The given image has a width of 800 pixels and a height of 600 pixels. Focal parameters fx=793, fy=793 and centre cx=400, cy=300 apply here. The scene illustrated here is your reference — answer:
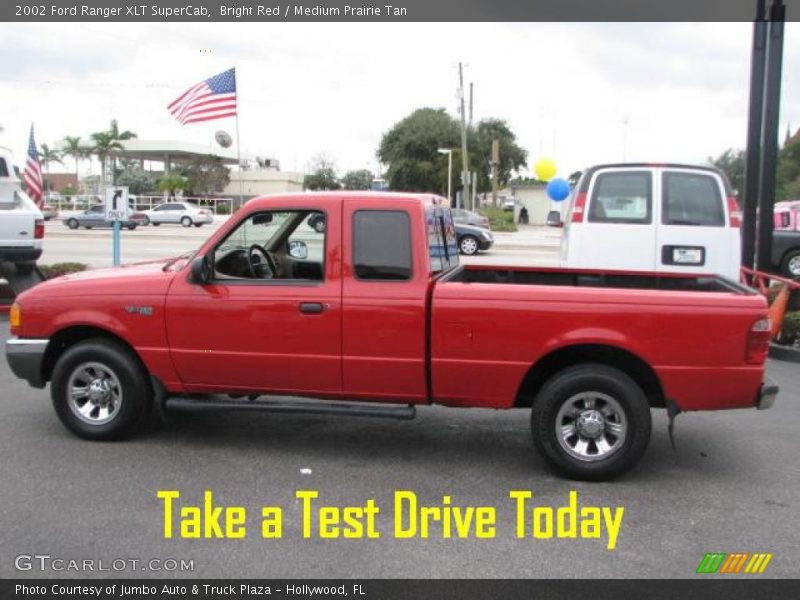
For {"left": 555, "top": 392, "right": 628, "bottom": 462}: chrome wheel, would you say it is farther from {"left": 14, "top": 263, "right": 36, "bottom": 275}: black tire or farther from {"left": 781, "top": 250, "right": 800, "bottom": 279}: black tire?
{"left": 781, "top": 250, "right": 800, "bottom": 279}: black tire

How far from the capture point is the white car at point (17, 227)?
11.8 metres

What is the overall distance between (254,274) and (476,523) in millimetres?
2262

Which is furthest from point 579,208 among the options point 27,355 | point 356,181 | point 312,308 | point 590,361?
point 356,181

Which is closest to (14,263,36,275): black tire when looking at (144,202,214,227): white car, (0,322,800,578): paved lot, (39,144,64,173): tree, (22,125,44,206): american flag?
(0,322,800,578): paved lot

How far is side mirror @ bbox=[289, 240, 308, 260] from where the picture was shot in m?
5.56

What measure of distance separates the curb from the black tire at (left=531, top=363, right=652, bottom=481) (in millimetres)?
4970

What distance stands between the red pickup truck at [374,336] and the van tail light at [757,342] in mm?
18

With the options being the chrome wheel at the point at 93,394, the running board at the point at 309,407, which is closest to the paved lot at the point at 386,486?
the chrome wheel at the point at 93,394

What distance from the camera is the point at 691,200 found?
340 inches

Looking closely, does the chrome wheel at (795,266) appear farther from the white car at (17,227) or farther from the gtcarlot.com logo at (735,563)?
the white car at (17,227)

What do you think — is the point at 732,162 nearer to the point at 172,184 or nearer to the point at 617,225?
the point at 617,225

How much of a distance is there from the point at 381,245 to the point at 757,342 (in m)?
2.35
